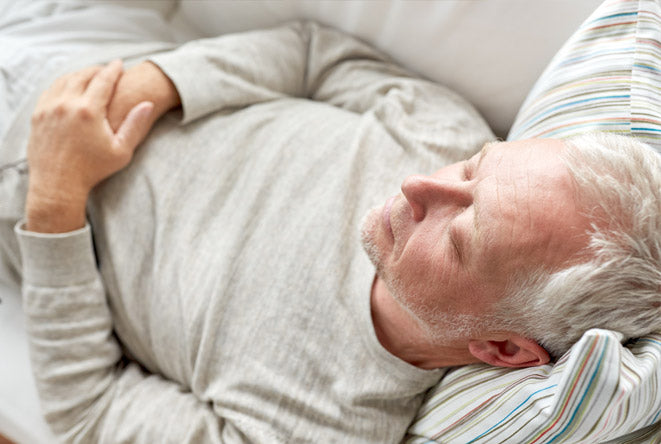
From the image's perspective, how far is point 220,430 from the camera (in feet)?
3.06

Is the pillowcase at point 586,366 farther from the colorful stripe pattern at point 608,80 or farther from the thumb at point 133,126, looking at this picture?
the thumb at point 133,126

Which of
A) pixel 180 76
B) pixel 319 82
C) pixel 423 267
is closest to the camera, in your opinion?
pixel 423 267

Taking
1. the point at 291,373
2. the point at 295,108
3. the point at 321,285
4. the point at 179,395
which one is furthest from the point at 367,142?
the point at 179,395

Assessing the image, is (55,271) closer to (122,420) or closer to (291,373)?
(122,420)

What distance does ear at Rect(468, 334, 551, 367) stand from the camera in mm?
789

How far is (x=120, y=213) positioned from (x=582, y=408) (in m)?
0.85

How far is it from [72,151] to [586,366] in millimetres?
899

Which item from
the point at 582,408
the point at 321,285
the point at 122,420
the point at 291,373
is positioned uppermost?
the point at 582,408

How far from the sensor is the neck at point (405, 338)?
0.88 m

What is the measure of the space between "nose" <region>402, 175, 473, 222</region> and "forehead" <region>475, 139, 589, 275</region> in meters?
0.04

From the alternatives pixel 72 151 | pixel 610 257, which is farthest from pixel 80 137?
pixel 610 257

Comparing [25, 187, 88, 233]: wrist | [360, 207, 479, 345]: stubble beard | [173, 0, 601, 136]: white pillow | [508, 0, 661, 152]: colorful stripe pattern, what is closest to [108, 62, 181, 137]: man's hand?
[25, 187, 88, 233]: wrist

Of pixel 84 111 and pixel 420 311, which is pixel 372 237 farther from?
pixel 84 111

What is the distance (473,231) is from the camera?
0.72 metres
